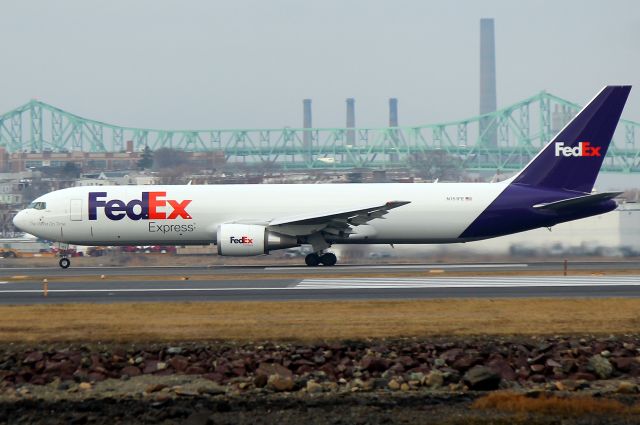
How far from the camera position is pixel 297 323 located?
2170cm

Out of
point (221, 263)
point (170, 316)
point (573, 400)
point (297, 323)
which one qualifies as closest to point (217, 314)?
point (170, 316)

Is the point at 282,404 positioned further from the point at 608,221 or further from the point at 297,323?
the point at 608,221

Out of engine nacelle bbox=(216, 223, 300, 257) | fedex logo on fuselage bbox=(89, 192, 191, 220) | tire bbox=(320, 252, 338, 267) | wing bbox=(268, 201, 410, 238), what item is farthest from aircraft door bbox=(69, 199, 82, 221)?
tire bbox=(320, 252, 338, 267)

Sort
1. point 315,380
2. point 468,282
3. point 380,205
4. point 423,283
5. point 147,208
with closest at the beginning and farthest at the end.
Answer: point 315,380, point 423,283, point 468,282, point 380,205, point 147,208

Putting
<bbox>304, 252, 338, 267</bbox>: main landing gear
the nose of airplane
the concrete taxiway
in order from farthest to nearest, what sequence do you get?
the nose of airplane
<bbox>304, 252, 338, 267</bbox>: main landing gear
the concrete taxiway

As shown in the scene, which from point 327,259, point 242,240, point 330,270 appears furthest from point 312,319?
point 327,259

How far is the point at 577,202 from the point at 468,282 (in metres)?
10.2

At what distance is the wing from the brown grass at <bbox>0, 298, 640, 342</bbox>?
13.9 meters

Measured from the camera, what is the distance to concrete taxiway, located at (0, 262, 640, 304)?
2773 cm

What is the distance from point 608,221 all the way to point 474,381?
3786cm

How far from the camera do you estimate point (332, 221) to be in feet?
131

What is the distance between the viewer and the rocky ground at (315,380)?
14.7m

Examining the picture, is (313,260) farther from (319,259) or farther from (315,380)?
(315,380)

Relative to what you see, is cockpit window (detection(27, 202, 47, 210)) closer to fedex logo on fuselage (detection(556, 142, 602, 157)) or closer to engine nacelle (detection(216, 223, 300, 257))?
engine nacelle (detection(216, 223, 300, 257))
